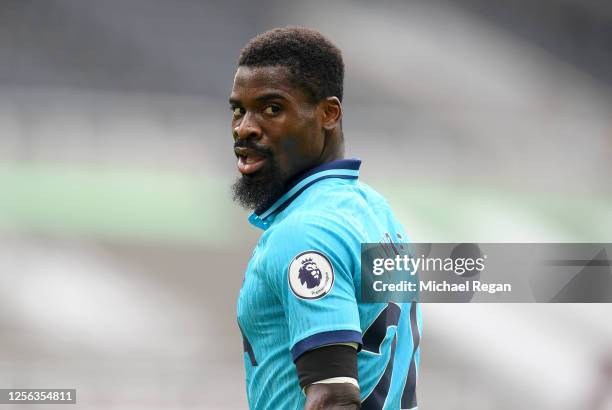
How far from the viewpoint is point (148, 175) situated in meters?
5.82

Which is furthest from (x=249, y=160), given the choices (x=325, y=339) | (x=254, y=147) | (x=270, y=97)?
(x=325, y=339)

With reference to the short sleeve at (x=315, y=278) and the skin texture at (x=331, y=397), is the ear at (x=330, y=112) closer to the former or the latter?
the short sleeve at (x=315, y=278)

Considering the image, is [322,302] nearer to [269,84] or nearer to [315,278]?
[315,278]

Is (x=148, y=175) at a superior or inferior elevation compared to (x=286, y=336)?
superior

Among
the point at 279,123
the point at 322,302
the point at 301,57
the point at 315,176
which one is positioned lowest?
the point at 322,302

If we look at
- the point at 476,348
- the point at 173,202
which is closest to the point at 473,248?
the point at 476,348

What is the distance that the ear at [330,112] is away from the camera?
5.84ft

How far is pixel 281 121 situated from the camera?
1732mm

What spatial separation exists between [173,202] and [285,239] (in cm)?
434

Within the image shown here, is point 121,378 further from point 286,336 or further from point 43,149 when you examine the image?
point 286,336

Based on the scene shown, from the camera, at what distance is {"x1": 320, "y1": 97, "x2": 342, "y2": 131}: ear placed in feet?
5.84

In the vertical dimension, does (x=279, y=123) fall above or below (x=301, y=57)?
below

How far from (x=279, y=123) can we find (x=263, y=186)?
15 cm

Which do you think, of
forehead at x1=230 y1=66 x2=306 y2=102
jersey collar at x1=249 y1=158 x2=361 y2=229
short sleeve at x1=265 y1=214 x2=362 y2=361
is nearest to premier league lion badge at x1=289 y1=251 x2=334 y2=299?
short sleeve at x1=265 y1=214 x2=362 y2=361
